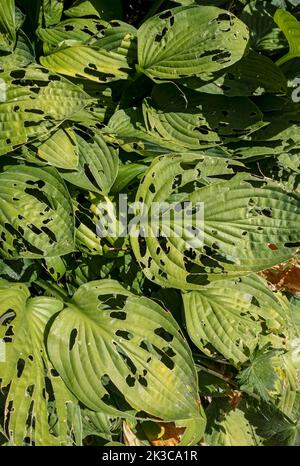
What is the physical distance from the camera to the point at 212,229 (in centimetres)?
148

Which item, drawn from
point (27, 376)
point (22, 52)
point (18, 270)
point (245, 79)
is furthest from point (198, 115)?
point (27, 376)

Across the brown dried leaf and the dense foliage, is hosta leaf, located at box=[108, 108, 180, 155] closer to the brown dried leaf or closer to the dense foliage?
the dense foliage

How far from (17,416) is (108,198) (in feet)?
2.03

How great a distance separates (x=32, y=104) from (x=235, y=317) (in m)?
0.79

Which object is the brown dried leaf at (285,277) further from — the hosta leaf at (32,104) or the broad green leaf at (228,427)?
the hosta leaf at (32,104)

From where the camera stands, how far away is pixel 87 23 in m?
1.68

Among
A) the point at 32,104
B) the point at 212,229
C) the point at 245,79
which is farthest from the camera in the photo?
the point at 245,79

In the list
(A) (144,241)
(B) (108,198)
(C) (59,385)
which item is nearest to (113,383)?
(C) (59,385)

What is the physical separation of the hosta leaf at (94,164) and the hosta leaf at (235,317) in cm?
40

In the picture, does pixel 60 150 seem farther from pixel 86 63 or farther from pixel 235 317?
pixel 235 317

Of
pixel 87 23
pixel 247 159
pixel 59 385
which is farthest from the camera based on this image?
pixel 247 159

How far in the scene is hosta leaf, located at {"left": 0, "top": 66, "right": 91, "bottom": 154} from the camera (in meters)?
1.36

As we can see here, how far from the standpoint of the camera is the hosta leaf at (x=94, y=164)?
4.96 feet
